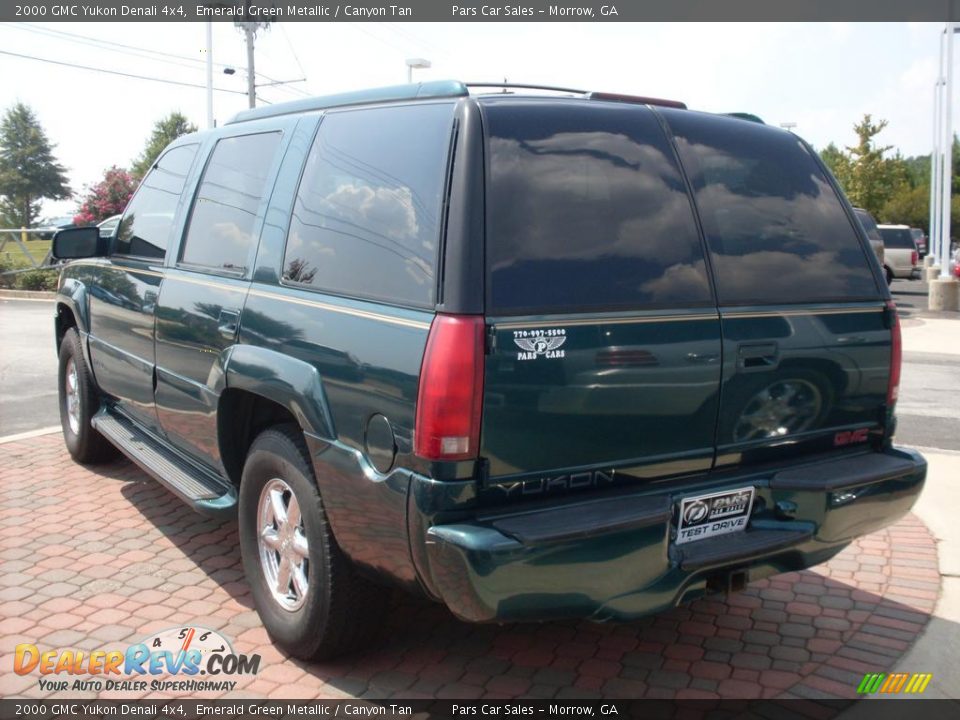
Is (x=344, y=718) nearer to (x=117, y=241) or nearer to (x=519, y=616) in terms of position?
(x=519, y=616)

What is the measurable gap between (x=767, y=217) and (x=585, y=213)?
878mm

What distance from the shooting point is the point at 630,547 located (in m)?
2.77

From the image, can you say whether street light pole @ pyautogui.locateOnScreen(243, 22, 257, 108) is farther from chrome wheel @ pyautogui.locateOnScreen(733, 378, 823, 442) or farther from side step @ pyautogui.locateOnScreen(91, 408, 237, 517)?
chrome wheel @ pyautogui.locateOnScreen(733, 378, 823, 442)

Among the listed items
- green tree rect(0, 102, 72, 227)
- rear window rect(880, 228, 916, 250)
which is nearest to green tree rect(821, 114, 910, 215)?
rear window rect(880, 228, 916, 250)

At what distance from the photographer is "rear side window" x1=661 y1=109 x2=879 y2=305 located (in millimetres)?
3246

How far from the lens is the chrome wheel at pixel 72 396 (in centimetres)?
614

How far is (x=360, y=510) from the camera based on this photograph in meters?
2.91

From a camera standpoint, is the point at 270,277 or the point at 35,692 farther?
the point at 270,277

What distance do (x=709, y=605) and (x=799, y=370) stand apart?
1.39 m

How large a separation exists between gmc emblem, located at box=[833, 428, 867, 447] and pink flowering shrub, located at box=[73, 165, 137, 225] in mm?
26738

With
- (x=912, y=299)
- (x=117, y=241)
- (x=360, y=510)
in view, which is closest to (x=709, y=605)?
(x=360, y=510)

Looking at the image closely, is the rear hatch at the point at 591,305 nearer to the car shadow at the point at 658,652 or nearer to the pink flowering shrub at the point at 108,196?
the car shadow at the point at 658,652

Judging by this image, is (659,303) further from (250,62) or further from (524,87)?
(250,62)

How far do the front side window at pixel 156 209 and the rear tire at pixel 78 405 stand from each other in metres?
0.92
